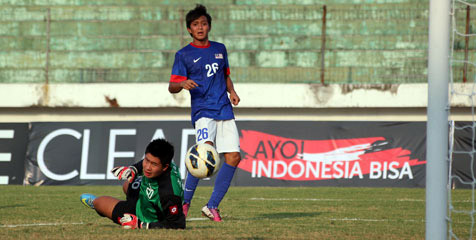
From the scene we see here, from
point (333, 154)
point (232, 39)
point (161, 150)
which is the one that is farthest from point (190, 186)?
point (232, 39)

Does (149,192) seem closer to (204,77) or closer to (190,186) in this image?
(190,186)

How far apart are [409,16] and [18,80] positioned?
11085mm

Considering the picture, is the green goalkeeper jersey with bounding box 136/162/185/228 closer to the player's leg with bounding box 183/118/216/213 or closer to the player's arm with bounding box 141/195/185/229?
the player's arm with bounding box 141/195/185/229

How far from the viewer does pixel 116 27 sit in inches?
826

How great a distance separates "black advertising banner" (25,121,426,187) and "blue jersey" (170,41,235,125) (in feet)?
27.8

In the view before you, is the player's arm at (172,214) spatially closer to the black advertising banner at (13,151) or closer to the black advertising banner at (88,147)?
the black advertising banner at (88,147)

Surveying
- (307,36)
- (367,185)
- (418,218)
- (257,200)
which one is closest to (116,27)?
(307,36)

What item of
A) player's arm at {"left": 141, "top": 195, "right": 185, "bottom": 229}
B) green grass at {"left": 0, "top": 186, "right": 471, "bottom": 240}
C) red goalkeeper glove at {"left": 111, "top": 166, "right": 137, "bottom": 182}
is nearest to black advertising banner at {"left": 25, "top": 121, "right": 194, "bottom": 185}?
green grass at {"left": 0, "top": 186, "right": 471, "bottom": 240}

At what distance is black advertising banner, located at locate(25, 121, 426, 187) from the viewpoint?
15.3 meters

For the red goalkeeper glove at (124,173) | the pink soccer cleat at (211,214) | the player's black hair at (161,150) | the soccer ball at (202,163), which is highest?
the player's black hair at (161,150)

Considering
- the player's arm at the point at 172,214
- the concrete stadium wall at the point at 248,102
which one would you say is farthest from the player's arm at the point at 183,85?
the concrete stadium wall at the point at 248,102

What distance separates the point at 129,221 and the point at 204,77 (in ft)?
5.80

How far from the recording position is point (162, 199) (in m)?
5.56

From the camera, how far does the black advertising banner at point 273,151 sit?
1529 cm
